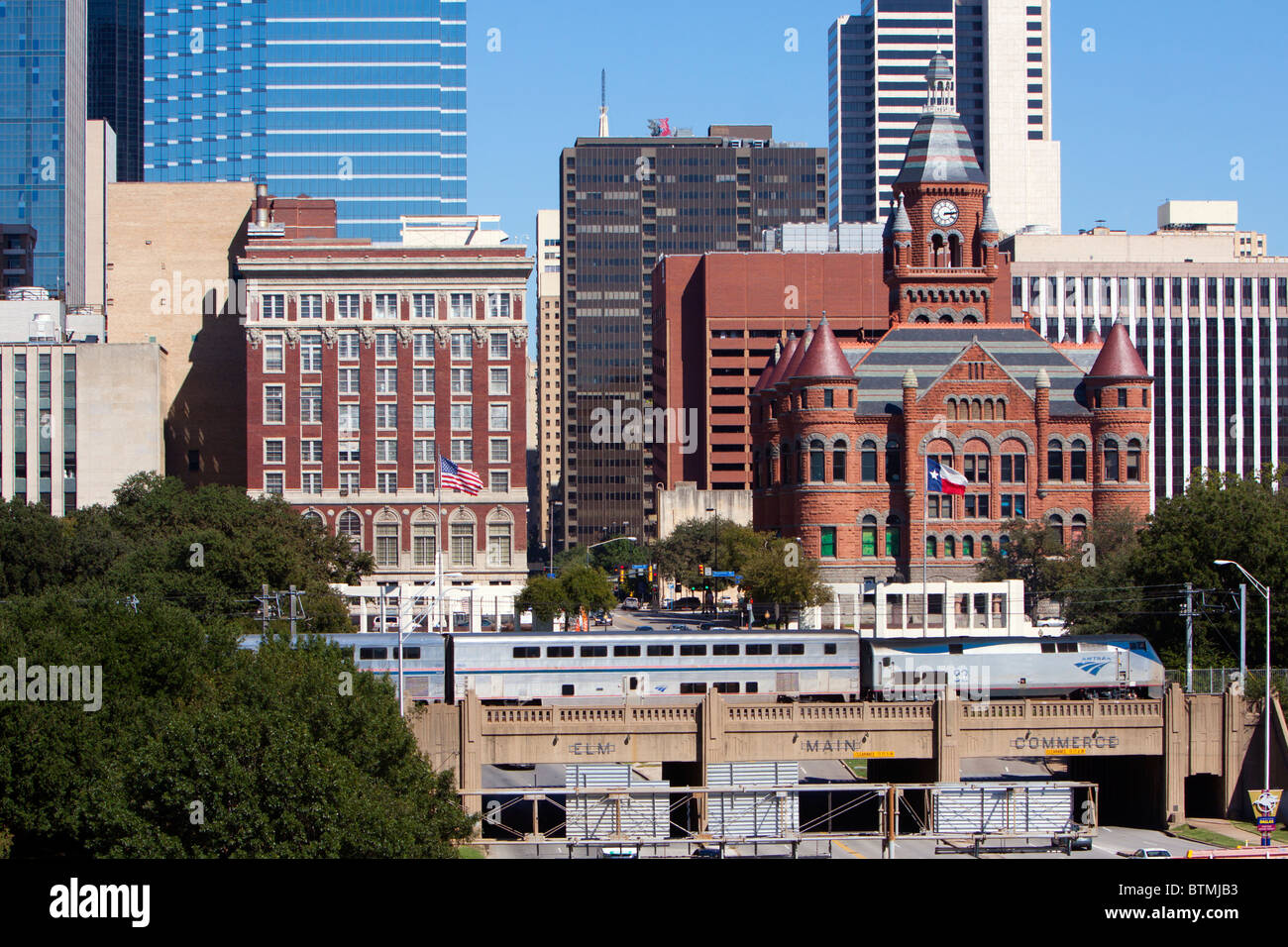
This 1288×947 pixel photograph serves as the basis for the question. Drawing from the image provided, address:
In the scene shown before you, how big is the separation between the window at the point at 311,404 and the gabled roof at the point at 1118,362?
58.4 metres

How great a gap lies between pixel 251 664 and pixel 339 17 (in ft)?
462

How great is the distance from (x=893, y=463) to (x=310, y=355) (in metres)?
46.8

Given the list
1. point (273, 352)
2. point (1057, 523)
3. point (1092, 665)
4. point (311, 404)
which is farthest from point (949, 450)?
point (273, 352)

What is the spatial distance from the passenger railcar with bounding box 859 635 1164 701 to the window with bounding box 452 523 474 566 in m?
59.3

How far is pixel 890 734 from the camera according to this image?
5303cm

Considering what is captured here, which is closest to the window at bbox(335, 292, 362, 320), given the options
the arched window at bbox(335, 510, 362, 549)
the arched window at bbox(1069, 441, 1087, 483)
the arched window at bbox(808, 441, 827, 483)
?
the arched window at bbox(335, 510, 362, 549)

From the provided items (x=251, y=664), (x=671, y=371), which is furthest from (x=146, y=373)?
(x=251, y=664)

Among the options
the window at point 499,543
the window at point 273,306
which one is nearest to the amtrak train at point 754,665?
the window at point 499,543

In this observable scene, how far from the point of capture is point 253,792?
3266 centimetres

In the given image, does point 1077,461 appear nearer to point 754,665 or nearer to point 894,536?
point 894,536

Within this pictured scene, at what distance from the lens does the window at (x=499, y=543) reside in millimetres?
119938

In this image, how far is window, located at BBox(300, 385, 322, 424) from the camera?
394 ft

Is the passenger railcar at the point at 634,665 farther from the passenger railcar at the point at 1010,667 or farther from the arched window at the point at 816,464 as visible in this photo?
the arched window at the point at 816,464
